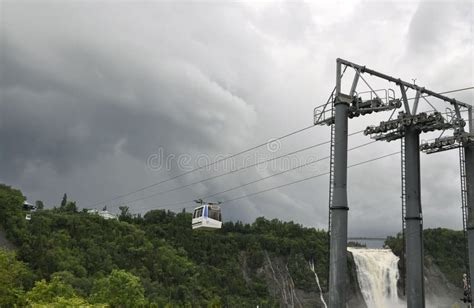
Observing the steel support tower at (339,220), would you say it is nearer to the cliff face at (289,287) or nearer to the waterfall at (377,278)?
the waterfall at (377,278)

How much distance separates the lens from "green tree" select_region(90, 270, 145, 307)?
5528 centimetres

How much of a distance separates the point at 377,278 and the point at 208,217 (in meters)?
73.5

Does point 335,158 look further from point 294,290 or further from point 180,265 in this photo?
point 294,290

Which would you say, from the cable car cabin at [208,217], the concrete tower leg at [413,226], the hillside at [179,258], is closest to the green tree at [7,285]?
the hillside at [179,258]

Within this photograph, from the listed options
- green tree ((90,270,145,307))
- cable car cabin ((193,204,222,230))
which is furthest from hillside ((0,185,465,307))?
cable car cabin ((193,204,222,230))

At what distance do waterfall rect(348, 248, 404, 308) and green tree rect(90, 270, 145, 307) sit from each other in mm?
58254

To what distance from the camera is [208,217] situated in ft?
132

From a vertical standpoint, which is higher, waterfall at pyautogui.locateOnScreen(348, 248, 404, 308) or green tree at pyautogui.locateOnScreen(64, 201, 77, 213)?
green tree at pyautogui.locateOnScreen(64, 201, 77, 213)

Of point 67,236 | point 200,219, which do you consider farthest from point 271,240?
point 200,219

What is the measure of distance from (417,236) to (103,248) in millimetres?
73526

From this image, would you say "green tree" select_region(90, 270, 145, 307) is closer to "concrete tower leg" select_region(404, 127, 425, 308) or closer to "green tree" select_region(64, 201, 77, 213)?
"concrete tower leg" select_region(404, 127, 425, 308)

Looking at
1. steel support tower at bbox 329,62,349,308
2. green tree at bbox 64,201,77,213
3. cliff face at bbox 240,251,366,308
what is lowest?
cliff face at bbox 240,251,366,308

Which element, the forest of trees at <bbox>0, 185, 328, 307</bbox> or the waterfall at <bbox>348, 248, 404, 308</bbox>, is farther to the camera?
the waterfall at <bbox>348, 248, 404, 308</bbox>

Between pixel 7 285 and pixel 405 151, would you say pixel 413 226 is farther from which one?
pixel 7 285
